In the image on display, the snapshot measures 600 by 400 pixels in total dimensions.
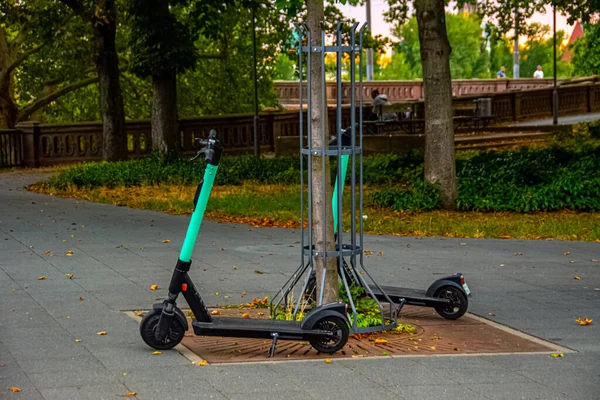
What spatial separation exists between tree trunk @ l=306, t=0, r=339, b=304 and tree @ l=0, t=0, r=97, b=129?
967 inches

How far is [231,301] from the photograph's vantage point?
9211 mm

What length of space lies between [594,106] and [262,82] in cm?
A: 1391

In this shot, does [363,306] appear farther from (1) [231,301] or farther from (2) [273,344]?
(1) [231,301]

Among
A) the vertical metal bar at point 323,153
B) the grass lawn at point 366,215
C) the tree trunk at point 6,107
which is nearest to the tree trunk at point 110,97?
the grass lawn at point 366,215

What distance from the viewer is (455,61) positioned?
76.1 m

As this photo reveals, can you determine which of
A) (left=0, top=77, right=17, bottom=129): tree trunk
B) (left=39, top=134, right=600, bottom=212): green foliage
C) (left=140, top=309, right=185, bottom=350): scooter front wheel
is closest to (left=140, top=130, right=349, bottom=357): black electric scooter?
(left=140, top=309, right=185, bottom=350): scooter front wheel

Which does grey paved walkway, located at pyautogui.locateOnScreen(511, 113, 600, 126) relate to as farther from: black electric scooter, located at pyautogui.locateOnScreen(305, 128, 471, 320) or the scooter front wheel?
the scooter front wheel

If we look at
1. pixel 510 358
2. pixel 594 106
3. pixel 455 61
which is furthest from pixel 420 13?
pixel 455 61

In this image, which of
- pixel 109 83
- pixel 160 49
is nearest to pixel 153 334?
pixel 160 49

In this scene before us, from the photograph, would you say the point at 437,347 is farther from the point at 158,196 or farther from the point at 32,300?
the point at 158,196

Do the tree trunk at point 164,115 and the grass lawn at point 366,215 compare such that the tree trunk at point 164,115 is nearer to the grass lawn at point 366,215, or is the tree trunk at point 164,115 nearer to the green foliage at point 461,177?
the green foliage at point 461,177

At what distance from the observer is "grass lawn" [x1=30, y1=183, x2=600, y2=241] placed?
50.0 ft

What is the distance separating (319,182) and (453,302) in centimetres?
146

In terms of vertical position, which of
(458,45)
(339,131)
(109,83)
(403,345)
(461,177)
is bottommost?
(403,345)
